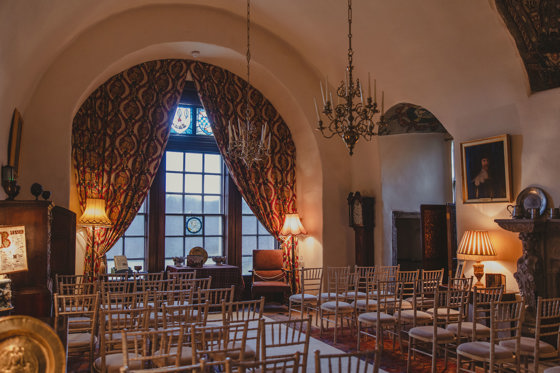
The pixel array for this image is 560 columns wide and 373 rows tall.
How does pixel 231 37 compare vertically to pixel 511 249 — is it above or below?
above

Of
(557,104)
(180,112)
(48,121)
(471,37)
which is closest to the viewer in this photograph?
(557,104)

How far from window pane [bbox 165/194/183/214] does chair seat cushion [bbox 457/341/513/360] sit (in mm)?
6627

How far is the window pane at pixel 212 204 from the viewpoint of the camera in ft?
33.7

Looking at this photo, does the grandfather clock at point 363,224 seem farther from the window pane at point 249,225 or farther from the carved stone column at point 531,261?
the carved stone column at point 531,261

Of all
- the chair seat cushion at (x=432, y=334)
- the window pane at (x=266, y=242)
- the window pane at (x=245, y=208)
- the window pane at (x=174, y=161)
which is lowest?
the chair seat cushion at (x=432, y=334)

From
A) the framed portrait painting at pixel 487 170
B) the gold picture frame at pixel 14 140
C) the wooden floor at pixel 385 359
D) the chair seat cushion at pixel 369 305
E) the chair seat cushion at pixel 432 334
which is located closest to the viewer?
the chair seat cushion at pixel 432 334

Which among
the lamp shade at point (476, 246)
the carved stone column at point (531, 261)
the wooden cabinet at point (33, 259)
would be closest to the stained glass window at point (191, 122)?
the wooden cabinet at point (33, 259)

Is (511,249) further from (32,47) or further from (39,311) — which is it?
(32,47)

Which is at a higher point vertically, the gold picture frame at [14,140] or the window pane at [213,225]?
the gold picture frame at [14,140]

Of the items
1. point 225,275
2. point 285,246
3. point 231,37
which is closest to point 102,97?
point 231,37

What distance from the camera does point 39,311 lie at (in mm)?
5688

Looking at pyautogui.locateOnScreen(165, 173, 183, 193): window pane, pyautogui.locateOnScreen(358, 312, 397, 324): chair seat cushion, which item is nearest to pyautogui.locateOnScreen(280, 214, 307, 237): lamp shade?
pyautogui.locateOnScreen(165, 173, 183, 193): window pane

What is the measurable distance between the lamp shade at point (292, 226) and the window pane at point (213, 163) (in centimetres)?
180

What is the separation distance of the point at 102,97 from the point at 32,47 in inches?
118
